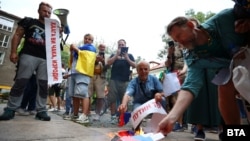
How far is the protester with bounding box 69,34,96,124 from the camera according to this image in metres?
3.71

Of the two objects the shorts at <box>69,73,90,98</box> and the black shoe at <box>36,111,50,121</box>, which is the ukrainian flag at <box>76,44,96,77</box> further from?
the black shoe at <box>36,111,50,121</box>

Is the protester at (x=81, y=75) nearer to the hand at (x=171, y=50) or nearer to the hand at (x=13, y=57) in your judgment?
the hand at (x=13, y=57)

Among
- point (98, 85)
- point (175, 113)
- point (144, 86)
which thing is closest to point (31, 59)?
point (144, 86)

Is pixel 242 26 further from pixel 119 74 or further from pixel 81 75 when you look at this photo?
pixel 119 74

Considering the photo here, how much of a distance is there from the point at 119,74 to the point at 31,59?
1905mm

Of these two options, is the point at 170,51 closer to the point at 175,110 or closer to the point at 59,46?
the point at 59,46

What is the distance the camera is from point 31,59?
325 cm

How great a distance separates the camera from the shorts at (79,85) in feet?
12.2

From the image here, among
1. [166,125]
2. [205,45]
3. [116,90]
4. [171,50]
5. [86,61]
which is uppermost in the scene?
[171,50]

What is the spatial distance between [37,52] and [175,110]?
7.94ft

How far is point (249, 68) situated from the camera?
5.34ft

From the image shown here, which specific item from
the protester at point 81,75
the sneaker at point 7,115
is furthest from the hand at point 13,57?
the protester at point 81,75

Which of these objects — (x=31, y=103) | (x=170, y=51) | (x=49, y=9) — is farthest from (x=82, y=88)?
(x=170, y=51)

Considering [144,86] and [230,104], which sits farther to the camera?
[144,86]
